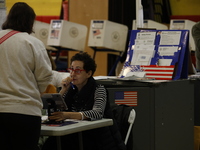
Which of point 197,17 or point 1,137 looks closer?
point 1,137

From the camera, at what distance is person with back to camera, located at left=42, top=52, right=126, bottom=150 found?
3305 mm

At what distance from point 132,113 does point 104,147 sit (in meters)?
0.39

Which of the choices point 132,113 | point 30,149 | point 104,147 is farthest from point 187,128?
point 30,149

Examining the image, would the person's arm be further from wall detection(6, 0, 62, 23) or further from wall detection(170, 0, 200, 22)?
wall detection(6, 0, 62, 23)

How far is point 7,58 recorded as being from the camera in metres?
2.69

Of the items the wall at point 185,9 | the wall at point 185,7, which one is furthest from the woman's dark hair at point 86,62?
the wall at point 185,7

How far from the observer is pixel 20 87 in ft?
8.81

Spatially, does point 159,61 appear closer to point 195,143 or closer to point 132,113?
point 195,143

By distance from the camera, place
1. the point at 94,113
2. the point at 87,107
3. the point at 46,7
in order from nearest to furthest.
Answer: the point at 94,113, the point at 87,107, the point at 46,7

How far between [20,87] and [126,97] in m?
1.56

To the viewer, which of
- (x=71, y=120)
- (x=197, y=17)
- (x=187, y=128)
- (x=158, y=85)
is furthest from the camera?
(x=197, y=17)

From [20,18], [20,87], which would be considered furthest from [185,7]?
[20,87]

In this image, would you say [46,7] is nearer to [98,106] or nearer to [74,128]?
[98,106]

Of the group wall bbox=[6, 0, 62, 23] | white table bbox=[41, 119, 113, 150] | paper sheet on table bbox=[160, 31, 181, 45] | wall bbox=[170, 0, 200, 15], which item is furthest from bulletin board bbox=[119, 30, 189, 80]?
wall bbox=[6, 0, 62, 23]
